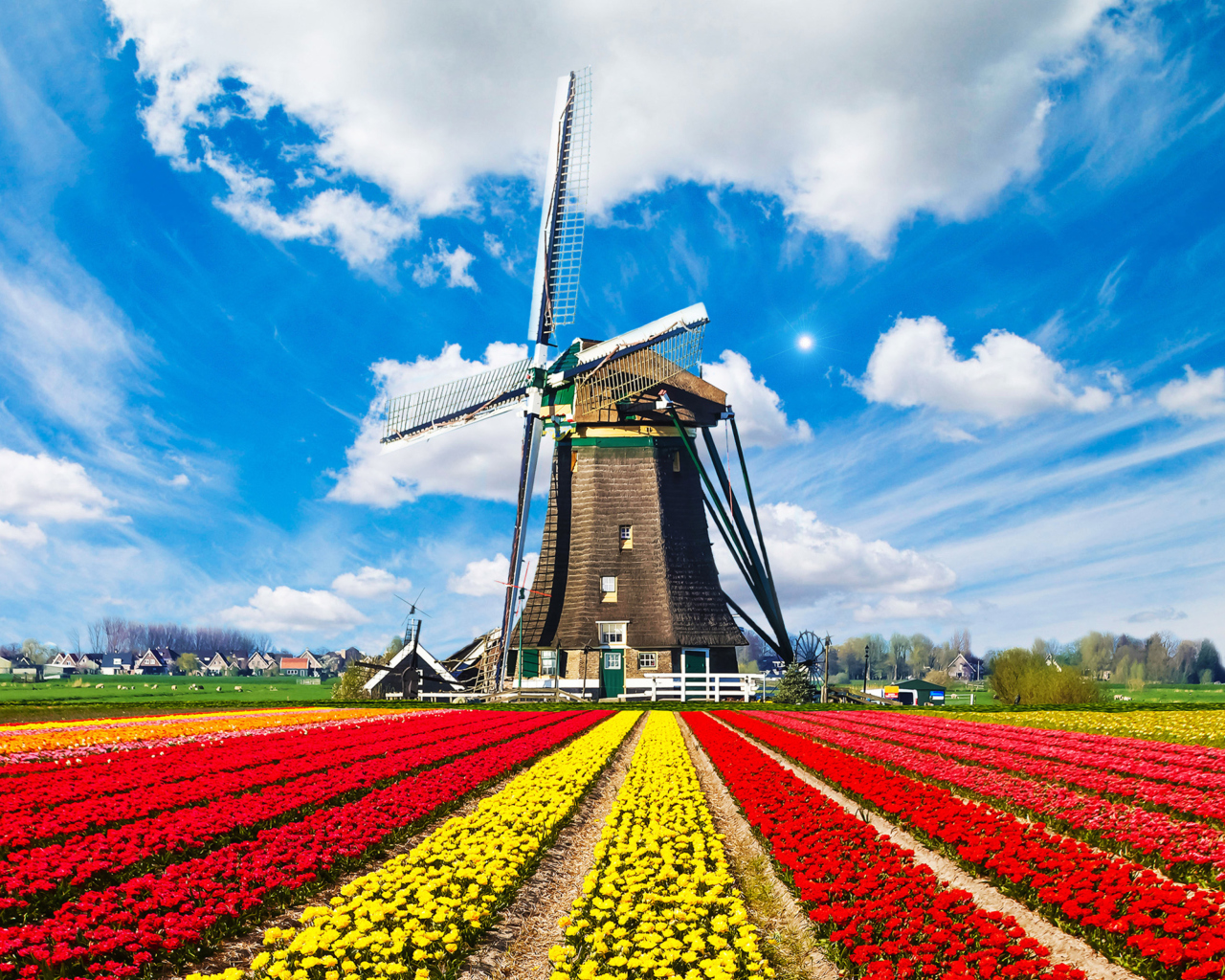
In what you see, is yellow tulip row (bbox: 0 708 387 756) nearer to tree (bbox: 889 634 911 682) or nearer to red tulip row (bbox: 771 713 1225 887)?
red tulip row (bbox: 771 713 1225 887)

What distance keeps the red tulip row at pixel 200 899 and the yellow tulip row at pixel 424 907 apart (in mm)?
540

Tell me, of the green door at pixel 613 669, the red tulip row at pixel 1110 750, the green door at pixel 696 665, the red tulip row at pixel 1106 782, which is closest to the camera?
the red tulip row at pixel 1106 782

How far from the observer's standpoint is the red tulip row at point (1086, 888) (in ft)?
19.5

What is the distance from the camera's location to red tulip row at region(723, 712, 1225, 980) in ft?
19.5

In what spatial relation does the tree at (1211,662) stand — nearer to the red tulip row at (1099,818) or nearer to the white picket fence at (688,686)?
the white picket fence at (688,686)

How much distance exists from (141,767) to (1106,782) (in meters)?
16.8

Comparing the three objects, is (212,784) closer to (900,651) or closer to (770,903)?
(770,903)

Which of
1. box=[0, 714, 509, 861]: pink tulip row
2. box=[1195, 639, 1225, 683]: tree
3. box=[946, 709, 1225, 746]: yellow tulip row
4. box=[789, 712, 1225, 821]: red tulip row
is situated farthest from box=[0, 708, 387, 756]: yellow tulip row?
box=[1195, 639, 1225, 683]: tree

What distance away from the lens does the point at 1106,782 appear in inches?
523

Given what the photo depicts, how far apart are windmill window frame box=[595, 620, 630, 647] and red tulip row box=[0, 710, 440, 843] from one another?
1537 centimetres

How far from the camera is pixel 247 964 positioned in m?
6.58

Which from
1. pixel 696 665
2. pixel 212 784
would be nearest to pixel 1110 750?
pixel 212 784

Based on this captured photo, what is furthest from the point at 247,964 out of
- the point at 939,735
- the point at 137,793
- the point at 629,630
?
the point at 629,630

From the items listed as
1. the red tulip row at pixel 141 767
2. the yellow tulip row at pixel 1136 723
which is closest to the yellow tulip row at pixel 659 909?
the red tulip row at pixel 141 767
